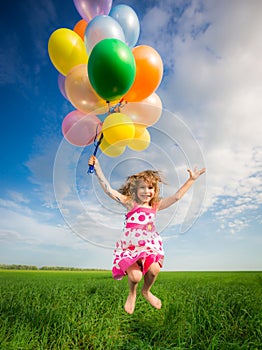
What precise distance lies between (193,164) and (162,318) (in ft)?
7.81

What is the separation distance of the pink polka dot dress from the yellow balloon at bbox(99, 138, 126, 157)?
0.80 metres

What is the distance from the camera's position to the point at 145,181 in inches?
136

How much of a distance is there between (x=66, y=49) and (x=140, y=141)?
1.58 m

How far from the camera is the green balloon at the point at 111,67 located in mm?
3045

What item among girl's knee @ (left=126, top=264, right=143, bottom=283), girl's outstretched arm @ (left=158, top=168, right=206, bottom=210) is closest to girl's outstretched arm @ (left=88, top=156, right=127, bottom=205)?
girl's outstretched arm @ (left=158, top=168, right=206, bottom=210)

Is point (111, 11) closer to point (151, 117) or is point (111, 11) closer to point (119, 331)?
point (151, 117)

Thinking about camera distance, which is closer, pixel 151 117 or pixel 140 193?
pixel 140 193

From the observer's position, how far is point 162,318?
14.0ft

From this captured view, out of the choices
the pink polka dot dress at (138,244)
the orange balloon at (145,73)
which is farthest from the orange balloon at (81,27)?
the pink polka dot dress at (138,244)

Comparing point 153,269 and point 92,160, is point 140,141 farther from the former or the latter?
point 153,269

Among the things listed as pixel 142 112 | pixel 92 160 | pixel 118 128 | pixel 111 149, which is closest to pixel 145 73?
pixel 142 112

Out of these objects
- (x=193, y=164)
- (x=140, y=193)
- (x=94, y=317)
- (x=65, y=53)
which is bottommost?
(x=94, y=317)

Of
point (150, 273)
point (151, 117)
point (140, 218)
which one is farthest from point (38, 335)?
point (151, 117)

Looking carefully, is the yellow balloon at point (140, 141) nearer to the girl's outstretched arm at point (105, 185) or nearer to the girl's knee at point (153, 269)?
the girl's outstretched arm at point (105, 185)
